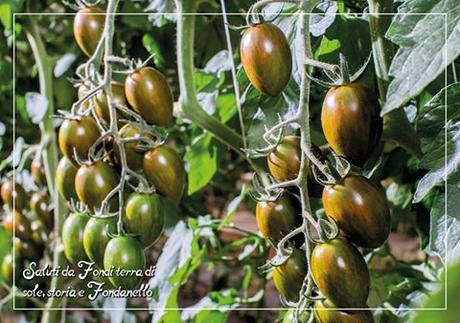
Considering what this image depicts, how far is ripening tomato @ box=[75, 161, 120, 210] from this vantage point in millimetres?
386

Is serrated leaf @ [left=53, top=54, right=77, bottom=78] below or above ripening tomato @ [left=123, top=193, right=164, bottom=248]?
above

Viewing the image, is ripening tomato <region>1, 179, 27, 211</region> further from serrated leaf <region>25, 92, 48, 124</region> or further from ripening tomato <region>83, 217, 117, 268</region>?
ripening tomato <region>83, 217, 117, 268</region>

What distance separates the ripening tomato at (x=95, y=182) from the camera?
0.39 meters

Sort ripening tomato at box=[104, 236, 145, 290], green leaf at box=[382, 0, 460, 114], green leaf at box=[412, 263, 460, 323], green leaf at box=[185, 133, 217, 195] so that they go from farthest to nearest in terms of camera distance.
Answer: green leaf at box=[185, 133, 217, 195], ripening tomato at box=[104, 236, 145, 290], green leaf at box=[382, 0, 460, 114], green leaf at box=[412, 263, 460, 323]

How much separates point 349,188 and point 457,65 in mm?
164

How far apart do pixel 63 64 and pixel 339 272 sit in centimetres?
46

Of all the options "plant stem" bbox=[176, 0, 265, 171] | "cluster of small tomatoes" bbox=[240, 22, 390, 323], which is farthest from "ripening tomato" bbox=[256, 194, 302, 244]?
"plant stem" bbox=[176, 0, 265, 171]

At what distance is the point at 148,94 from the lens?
392 mm

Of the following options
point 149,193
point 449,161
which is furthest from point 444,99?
point 149,193

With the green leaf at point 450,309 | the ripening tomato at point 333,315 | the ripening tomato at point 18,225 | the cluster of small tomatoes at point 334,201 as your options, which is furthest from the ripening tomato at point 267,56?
the ripening tomato at point 18,225

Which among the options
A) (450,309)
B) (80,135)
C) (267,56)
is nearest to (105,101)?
(80,135)

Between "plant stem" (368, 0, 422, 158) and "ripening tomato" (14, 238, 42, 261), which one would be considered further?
"ripening tomato" (14, 238, 42, 261)

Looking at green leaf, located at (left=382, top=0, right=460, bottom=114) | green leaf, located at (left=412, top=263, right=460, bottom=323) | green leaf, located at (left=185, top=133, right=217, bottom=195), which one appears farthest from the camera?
Answer: green leaf, located at (left=185, top=133, right=217, bottom=195)

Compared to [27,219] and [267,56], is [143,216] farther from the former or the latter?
[27,219]
